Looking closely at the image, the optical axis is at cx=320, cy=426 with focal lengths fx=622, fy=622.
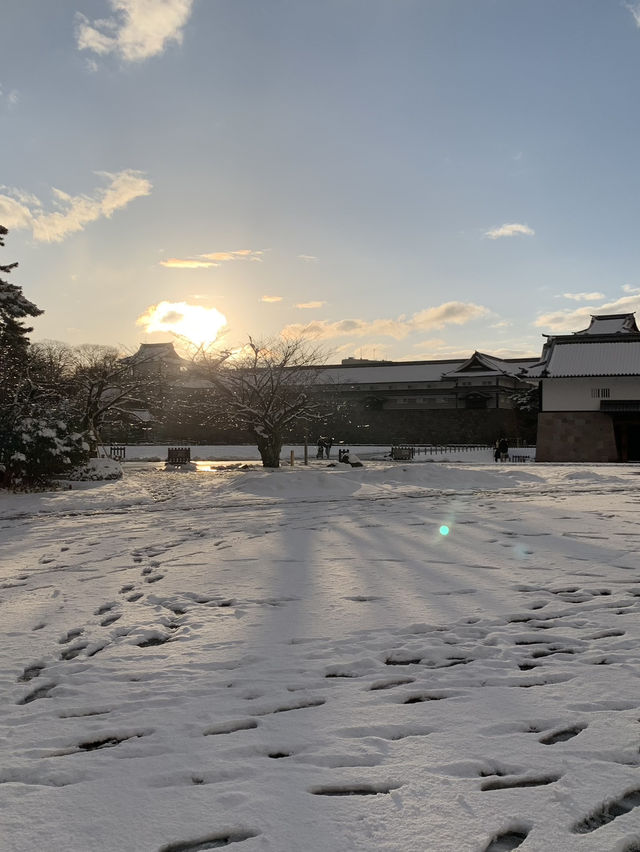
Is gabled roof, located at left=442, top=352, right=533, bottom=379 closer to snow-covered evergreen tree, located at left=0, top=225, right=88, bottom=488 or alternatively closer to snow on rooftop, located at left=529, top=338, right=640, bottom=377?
snow on rooftop, located at left=529, top=338, right=640, bottom=377

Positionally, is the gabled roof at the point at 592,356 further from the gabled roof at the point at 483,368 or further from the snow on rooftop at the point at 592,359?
the gabled roof at the point at 483,368

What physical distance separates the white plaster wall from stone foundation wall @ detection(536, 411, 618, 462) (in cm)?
41

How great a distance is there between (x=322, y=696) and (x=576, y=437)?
111ft

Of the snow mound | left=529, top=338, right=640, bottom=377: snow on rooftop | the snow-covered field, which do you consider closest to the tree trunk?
the snow mound

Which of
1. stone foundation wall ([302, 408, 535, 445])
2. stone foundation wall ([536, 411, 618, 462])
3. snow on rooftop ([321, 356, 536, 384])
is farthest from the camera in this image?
snow on rooftop ([321, 356, 536, 384])

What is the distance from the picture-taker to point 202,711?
3.50m

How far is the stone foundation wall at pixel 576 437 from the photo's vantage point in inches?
1342

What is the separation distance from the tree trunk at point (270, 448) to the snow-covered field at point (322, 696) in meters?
16.3

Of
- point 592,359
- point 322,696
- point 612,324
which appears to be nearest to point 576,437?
point 592,359

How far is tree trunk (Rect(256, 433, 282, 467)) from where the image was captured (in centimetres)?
2498

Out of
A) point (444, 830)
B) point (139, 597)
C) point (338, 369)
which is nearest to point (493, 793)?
point (444, 830)

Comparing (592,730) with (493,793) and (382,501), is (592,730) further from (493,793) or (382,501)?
(382,501)

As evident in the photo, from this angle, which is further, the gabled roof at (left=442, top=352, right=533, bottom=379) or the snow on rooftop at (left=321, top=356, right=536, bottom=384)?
the snow on rooftop at (left=321, top=356, right=536, bottom=384)

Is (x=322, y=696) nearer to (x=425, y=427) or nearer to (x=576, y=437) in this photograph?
(x=576, y=437)
